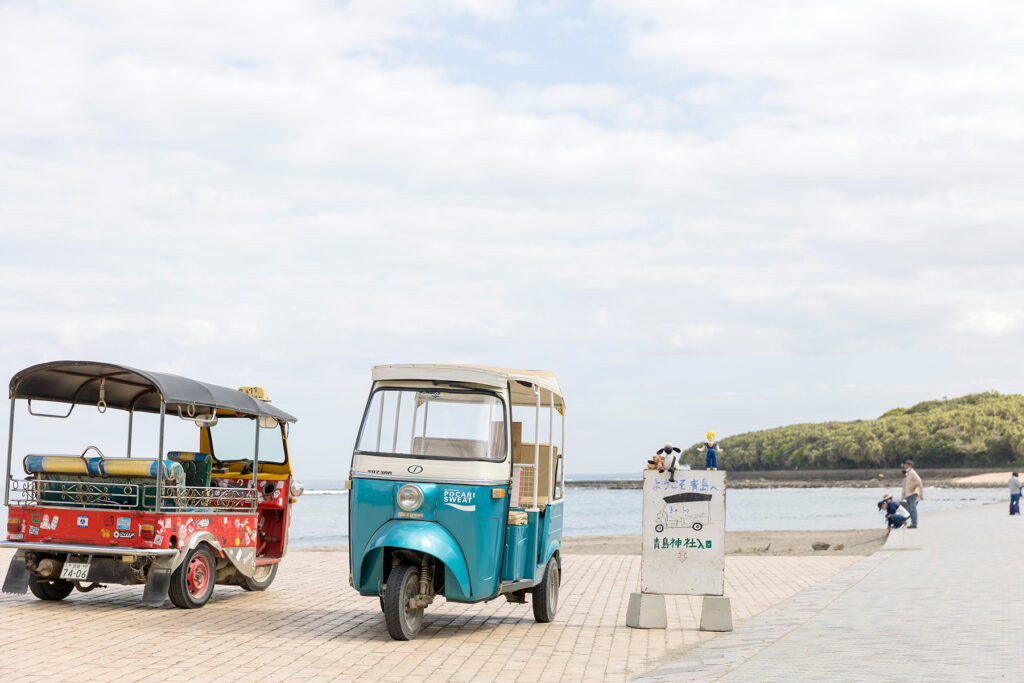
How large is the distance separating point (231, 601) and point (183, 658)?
3834 millimetres

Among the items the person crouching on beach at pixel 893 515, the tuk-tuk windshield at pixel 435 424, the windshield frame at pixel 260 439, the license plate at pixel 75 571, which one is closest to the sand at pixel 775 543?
the person crouching on beach at pixel 893 515

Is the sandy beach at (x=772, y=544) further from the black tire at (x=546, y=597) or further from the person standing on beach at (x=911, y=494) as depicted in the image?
the black tire at (x=546, y=597)

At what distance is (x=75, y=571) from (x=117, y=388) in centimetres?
239

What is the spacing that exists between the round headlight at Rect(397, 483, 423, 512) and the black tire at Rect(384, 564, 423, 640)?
0.49m

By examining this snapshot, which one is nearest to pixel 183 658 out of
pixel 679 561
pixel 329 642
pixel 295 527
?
pixel 329 642

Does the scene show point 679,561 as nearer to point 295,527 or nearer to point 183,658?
point 183,658

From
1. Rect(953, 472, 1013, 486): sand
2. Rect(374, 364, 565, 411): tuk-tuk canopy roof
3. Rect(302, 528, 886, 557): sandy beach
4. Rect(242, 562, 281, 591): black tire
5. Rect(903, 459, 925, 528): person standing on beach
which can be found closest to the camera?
Rect(374, 364, 565, 411): tuk-tuk canopy roof

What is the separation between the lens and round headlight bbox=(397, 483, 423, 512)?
914cm

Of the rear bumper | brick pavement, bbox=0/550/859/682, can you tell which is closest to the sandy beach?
brick pavement, bbox=0/550/859/682

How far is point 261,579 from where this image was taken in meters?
12.6

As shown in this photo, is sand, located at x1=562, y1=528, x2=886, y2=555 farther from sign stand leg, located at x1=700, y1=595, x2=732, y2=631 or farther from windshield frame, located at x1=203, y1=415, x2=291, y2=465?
sign stand leg, located at x1=700, y1=595, x2=732, y2=631

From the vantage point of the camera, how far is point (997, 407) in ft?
455

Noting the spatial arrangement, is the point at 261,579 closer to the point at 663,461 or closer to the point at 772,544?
the point at 663,461

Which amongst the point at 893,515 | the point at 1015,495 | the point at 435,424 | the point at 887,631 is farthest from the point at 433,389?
the point at 1015,495
